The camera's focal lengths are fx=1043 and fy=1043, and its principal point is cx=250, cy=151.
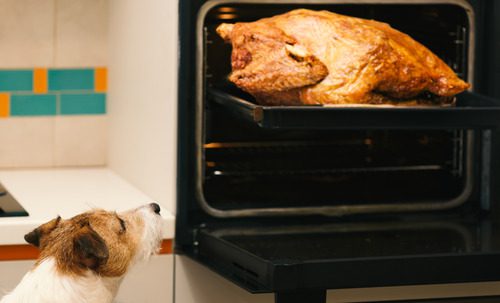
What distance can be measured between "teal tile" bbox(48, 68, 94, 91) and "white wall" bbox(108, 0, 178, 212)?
7 cm

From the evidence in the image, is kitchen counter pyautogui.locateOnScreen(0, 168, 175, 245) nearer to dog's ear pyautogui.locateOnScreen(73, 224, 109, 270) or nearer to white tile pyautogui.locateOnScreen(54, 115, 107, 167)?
white tile pyautogui.locateOnScreen(54, 115, 107, 167)

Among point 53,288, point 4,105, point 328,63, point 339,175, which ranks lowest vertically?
point 53,288

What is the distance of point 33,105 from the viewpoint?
3.12 m

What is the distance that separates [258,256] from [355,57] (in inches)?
20.3

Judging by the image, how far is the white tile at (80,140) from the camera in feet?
10.4

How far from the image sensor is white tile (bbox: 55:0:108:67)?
310cm

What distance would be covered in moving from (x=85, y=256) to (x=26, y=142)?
1.29 meters

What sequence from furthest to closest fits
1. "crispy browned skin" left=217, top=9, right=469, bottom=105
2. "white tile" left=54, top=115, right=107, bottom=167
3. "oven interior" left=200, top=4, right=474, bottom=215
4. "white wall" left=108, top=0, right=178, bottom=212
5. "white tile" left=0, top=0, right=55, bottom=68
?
"white tile" left=54, top=115, right=107, bottom=167
"white tile" left=0, top=0, right=55, bottom=68
"oven interior" left=200, top=4, right=474, bottom=215
"white wall" left=108, top=0, right=178, bottom=212
"crispy browned skin" left=217, top=9, right=469, bottom=105

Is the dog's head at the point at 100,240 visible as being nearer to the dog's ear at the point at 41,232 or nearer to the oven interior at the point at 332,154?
the dog's ear at the point at 41,232

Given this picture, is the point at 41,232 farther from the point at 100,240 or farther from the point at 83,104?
the point at 83,104

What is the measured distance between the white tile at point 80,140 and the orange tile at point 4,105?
15 cm

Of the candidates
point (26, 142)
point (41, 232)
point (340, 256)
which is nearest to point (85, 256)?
point (41, 232)

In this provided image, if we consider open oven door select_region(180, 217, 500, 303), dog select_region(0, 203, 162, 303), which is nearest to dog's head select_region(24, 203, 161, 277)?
dog select_region(0, 203, 162, 303)

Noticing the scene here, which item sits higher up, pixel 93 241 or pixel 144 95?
pixel 144 95
